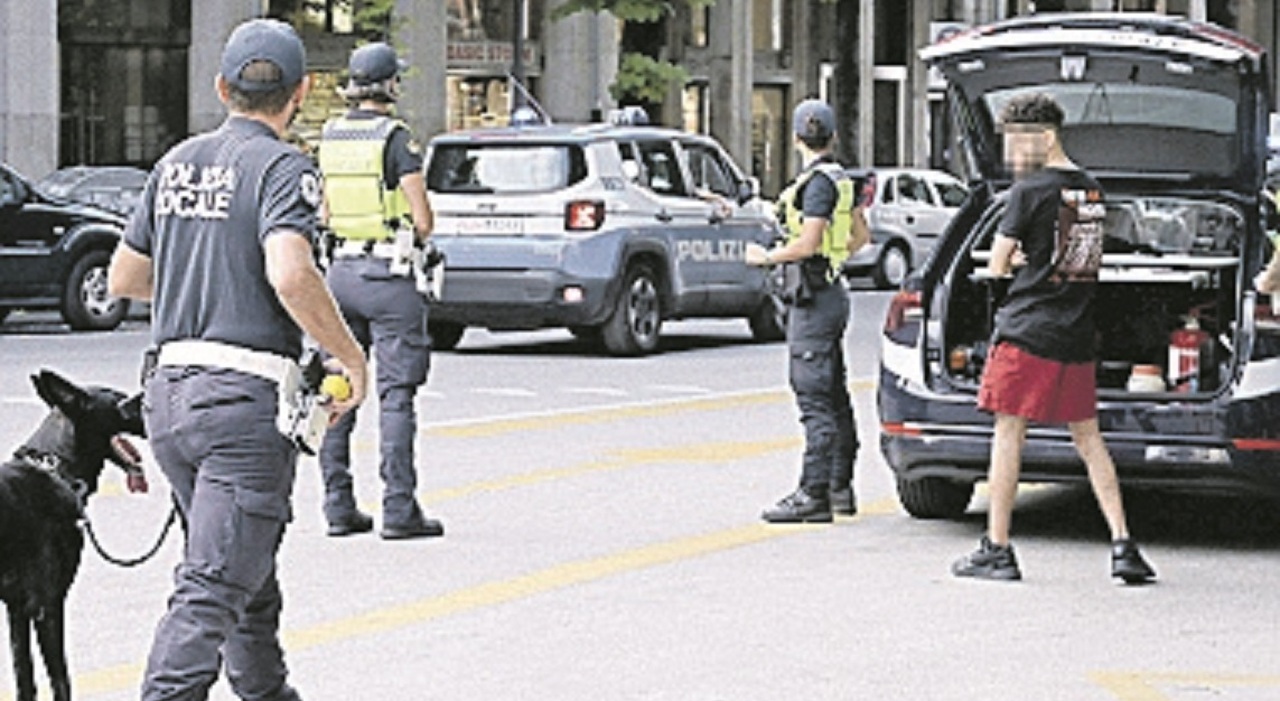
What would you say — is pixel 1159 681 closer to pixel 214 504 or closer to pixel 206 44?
pixel 214 504

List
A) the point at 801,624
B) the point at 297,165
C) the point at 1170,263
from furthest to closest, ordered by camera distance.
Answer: the point at 1170,263
the point at 801,624
the point at 297,165

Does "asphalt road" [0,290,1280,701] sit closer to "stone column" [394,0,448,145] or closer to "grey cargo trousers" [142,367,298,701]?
"grey cargo trousers" [142,367,298,701]

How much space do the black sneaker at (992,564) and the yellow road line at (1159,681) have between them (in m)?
1.84

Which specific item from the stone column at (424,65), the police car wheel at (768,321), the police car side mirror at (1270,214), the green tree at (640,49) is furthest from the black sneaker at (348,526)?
the stone column at (424,65)

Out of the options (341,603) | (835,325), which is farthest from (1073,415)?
(341,603)

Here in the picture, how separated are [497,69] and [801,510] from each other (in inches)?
1263

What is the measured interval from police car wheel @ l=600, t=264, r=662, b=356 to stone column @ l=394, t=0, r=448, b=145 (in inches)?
756

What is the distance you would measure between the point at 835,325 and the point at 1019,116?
6.89ft

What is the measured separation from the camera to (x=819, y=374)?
487 inches

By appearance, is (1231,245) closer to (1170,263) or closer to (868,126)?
(1170,263)

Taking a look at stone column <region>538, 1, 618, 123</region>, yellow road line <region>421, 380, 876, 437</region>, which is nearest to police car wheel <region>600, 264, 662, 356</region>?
yellow road line <region>421, 380, 876, 437</region>

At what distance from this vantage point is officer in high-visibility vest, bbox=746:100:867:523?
12.4 metres

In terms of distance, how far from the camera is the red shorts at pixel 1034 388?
10625 millimetres

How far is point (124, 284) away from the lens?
23.5ft
